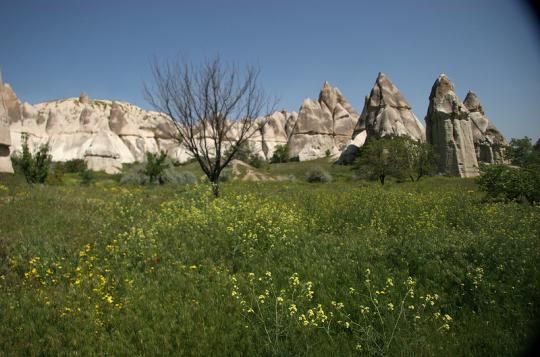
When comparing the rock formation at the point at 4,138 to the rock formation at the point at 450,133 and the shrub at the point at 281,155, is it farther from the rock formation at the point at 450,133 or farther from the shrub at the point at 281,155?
the shrub at the point at 281,155

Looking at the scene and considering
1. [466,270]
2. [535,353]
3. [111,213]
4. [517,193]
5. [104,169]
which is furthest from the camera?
[104,169]

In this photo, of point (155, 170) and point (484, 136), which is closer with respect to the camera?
point (155, 170)

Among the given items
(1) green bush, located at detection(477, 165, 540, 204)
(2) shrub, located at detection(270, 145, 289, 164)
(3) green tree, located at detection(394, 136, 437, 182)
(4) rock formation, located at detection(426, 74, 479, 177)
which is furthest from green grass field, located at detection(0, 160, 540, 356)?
(2) shrub, located at detection(270, 145, 289, 164)

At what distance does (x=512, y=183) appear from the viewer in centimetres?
1183

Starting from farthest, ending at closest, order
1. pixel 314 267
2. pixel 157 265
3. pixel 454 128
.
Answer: pixel 454 128
pixel 157 265
pixel 314 267

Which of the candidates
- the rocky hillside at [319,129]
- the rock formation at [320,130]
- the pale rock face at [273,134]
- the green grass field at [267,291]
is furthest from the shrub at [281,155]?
the green grass field at [267,291]

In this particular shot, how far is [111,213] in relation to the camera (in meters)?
10.0

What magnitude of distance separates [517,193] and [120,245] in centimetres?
1202

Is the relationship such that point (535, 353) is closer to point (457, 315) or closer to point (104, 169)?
point (457, 315)

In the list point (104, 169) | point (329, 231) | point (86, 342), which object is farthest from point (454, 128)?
point (104, 169)

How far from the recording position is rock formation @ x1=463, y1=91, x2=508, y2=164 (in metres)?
49.1

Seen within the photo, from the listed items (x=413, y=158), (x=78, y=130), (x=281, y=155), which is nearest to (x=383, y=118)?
(x=413, y=158)

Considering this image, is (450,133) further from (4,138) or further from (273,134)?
(273,134)

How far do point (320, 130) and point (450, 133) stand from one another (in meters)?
40.1
